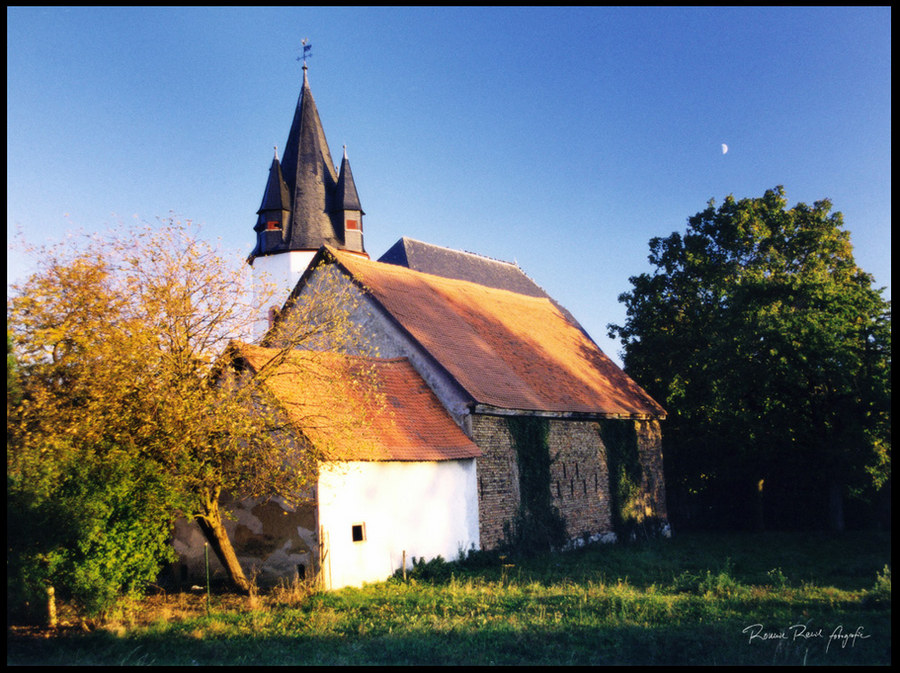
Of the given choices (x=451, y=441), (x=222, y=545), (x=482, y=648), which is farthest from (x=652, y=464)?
(x=482, y=648)

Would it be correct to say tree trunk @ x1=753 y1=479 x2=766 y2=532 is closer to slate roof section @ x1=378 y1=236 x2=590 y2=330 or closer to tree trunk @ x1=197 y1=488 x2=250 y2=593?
slate roof section @ x1=378 y1=236 x2=590 y2=330

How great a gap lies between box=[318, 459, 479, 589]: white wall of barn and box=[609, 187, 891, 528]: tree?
992cm

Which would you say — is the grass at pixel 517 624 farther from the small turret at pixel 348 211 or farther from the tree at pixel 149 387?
Result: the small turret at pixel 348 211

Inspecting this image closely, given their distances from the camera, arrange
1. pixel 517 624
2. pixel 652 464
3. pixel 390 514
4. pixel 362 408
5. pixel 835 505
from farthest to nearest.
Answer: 1. pixel 652 464
2. pixel 835 505
3. pixel 390 514
4. pixel 362 408
5. pixel 517 624

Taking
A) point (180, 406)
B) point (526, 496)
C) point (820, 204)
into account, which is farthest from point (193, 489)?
point (820, 204)

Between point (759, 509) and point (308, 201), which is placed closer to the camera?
point (759, 509)

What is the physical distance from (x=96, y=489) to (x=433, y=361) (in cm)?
867

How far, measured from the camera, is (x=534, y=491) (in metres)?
18.0

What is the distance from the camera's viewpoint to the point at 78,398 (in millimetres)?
10562

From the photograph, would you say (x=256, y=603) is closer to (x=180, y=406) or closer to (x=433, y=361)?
(x=180, y=406)

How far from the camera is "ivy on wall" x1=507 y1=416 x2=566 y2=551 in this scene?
690 inches

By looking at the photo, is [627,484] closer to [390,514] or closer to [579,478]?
[579,478]
